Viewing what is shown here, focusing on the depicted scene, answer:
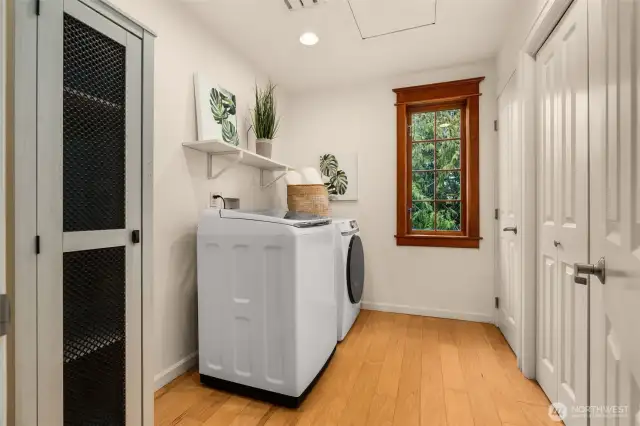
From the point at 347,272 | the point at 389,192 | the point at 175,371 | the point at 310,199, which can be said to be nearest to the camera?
the point at 175,371

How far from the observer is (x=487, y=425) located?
141 cm

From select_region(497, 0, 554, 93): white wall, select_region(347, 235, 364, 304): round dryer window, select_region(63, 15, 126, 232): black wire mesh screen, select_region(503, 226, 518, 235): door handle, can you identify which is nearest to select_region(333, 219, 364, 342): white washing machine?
select_region(347, 235, 364, 304): round dryer window

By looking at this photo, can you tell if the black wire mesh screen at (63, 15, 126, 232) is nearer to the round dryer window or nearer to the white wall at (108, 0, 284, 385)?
the white wall at (108, 0, 284, 385)

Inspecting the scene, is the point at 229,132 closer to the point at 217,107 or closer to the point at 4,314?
the point at 217,107

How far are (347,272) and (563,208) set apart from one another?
1.50 metres

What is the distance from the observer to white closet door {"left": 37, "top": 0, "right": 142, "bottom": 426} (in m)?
0.81

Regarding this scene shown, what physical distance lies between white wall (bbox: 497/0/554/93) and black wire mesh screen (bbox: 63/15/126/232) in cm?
202

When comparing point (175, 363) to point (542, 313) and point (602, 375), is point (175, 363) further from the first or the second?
point (542, 313)

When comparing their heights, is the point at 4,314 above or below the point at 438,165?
below

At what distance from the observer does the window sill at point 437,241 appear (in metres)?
2.78

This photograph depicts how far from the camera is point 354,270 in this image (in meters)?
2.53

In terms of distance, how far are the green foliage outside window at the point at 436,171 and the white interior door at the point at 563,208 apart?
46.9 inches

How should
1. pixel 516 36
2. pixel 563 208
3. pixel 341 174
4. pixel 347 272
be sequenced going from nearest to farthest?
pixel 563 208, pixel 516 36, pixel 347 272, pixel 341 174

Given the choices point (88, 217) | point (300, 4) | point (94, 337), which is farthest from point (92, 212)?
point (300, 4)
